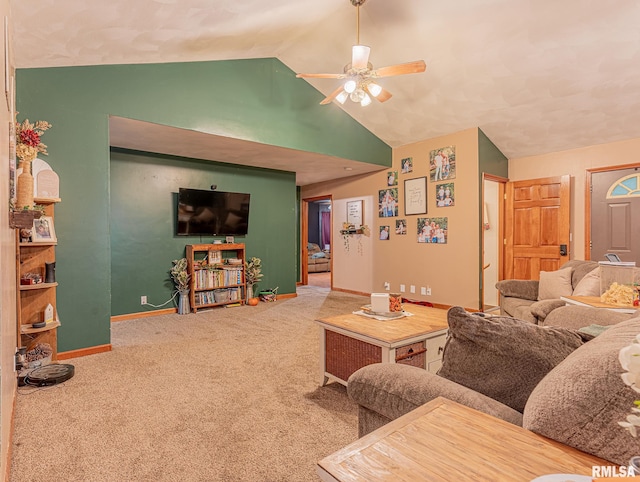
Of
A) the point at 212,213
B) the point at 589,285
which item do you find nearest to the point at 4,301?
the point at 212,213

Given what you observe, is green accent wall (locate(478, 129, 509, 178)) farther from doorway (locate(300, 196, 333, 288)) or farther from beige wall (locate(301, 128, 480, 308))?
doorway (locate(300, 196, 333, 288))

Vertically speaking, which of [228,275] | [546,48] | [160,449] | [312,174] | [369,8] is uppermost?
[369,8]

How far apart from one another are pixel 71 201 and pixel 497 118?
4.98 m

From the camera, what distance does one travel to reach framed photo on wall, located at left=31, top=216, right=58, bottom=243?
2.95m

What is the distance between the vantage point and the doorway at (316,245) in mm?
8125

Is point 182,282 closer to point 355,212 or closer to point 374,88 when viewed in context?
point 355,212

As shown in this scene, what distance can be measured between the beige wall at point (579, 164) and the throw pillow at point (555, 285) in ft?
5.51

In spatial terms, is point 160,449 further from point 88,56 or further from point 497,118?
point 497,118

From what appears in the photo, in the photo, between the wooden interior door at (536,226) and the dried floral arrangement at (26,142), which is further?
the wooden interior door at (536,226)

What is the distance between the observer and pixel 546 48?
3555mm

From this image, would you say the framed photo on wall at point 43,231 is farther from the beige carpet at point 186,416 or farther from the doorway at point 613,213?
the doorway at point 613,213

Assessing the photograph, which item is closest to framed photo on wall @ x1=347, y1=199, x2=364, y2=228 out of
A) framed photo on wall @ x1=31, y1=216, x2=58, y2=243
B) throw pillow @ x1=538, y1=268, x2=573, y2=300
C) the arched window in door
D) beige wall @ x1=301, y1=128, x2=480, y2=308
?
beige wall @ x1=301, y1=128, x2=480, y2=308

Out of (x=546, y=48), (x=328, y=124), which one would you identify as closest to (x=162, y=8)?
(x=328, y=124)

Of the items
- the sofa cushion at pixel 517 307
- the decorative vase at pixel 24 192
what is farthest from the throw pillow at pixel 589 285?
the decorative vase at pixel 24 192
